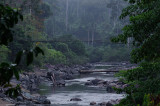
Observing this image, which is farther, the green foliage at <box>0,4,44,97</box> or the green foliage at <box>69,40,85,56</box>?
the green foliage at <box>69,40,85,56</box>

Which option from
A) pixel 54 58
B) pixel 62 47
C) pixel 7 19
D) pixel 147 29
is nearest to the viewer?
pixel 7 19

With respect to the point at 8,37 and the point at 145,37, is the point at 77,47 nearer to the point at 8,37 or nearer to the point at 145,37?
the point at 145,37

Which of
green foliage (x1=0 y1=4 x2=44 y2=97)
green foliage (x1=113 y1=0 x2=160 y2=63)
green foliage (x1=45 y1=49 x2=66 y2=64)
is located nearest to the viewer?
green foliage (x1=0 y1=4 x2=44 y2=97)

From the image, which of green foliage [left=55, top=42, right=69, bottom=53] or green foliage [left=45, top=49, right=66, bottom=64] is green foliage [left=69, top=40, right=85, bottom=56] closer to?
green foliage [left=55, top=42, right=69, bottom=53]

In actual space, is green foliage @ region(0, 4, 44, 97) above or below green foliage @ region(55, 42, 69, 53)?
above

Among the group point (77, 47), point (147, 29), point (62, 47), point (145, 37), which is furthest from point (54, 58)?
point (147, 29)

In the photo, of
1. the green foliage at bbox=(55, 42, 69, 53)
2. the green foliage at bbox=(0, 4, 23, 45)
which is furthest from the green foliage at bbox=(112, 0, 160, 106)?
the green foliage at bbox=(55, 42, 69, 53)

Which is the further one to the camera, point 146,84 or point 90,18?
point 90,18

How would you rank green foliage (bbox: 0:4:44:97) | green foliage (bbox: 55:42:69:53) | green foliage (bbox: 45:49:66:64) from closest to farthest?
green foliage (bbox: 0:4:44:97)
green foliage (bbox: 45:49:66:64)
green foliage (bbox: 55:42:69:53)

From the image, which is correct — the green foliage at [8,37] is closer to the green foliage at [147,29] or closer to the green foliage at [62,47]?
the green foliage at [147,29]

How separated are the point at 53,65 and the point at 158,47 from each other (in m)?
33.4

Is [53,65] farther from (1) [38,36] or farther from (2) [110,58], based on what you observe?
(2) [110,58]

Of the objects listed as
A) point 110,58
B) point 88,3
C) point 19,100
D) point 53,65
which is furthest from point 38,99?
point 88,3

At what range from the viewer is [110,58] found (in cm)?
5366
